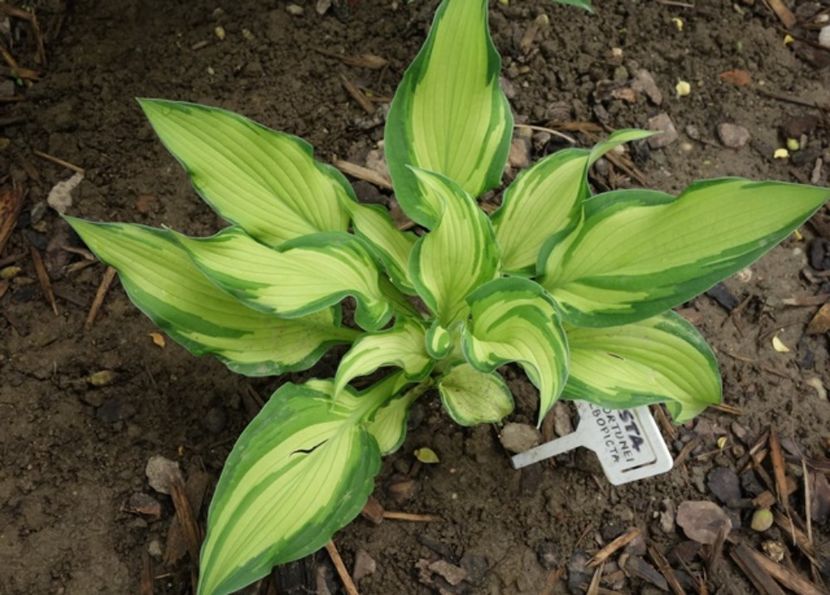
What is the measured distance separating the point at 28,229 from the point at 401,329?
91 centimetres

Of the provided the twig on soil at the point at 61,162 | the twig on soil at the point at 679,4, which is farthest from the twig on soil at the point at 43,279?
the twig on soil at the point at 679,4

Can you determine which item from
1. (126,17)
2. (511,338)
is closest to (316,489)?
(511,338)

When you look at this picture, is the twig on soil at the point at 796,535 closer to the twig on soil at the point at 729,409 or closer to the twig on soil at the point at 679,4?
the twig on soil at the point at 729,409

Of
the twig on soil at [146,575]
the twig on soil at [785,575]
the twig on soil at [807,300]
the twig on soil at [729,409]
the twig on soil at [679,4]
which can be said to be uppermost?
the twig on soil at [679,4]

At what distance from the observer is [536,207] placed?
59.2 inches

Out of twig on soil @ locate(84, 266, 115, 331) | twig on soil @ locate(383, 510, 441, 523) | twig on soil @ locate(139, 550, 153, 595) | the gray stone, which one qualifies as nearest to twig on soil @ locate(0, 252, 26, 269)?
twig on soil @ locate(84, 266, 115, 331)

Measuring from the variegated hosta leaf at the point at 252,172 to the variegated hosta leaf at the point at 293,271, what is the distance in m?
0.13

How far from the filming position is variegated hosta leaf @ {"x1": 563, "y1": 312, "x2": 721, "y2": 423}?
1.34m

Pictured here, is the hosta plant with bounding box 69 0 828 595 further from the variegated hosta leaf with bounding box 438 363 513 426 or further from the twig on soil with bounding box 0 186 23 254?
the twig on soil with bounding box 0 186 23 254

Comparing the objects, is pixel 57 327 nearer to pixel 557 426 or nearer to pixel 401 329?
pixel 401 329

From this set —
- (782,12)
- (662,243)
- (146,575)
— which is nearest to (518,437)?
(662,243)

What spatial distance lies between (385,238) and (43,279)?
0.76m

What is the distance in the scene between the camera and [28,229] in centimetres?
Result: 175

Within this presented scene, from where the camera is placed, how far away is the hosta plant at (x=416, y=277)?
1.25m
